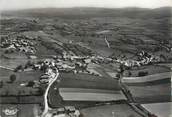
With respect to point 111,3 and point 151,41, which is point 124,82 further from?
point 111,3

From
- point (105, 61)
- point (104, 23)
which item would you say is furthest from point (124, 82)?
point (104, 23)

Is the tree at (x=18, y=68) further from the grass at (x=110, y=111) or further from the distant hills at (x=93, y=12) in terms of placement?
the grass at (x=110, y=111)

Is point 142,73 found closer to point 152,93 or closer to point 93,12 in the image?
point 152,93

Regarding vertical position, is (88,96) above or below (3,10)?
below

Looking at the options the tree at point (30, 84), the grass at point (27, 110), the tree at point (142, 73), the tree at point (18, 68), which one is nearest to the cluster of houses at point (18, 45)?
the tree at point (18, 68)

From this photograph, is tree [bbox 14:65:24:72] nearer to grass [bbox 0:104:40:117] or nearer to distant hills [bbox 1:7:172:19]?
grass [bbox 0:104:40:117]

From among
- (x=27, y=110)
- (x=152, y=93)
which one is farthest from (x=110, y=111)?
(x=27, y=110)

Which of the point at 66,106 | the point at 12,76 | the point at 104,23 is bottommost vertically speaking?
the point at 66,106
